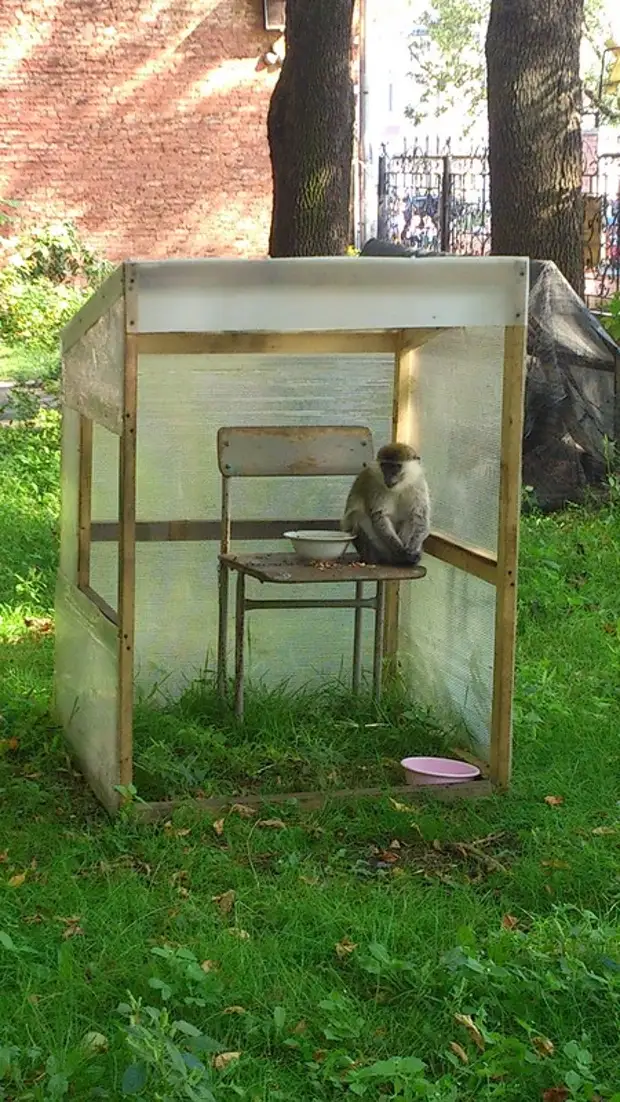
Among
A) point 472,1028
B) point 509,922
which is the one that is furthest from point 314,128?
point 472,1028

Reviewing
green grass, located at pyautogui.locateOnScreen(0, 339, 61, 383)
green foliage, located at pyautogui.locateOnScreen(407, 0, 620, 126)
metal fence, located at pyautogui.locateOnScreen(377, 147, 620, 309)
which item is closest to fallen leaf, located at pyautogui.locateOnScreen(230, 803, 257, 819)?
metal fence, located at pyautogui.locateOnScreen(377, 147, 620, 309)

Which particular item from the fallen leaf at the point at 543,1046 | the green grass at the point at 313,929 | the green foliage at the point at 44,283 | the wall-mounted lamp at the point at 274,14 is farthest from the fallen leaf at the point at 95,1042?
the wall-mounted lamp at the point at 274,14

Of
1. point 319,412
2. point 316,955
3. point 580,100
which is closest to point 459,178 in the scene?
point 580,100

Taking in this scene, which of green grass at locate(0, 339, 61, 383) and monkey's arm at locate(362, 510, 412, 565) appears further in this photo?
green grass at locate(0, 339, 61, 383)

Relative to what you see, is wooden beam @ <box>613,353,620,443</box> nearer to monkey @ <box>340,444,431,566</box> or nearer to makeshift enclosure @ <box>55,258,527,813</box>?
makeshift enclosure @ <box>55,258,527,813</box>

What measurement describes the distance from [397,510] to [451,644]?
0.64 meters

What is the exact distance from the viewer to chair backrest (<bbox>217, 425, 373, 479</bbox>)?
6.84m

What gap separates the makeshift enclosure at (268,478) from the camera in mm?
5547

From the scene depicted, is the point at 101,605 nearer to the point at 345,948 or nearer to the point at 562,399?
the point at 345,948

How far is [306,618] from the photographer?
7.38m

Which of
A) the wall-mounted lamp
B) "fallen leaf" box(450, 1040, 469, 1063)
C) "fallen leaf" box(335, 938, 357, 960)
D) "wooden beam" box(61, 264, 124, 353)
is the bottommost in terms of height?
"fallen leaf" box(450, 1040, 469, 1063)

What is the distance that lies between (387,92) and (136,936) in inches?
2225

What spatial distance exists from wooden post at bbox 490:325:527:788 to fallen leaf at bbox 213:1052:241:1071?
7.88 feet

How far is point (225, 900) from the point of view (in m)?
5.01
